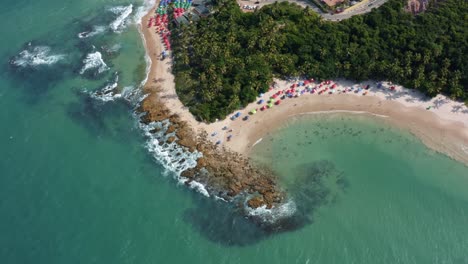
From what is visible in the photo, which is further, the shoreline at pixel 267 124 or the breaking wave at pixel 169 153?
the breaking wave at pixel 169 153

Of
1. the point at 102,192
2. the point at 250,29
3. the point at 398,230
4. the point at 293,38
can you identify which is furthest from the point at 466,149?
the point at 102,192

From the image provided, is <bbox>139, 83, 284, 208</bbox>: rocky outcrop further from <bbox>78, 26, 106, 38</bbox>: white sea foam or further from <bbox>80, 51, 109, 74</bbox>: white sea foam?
<bbox>78, 26, 106, 38</bbox>: white sea foam

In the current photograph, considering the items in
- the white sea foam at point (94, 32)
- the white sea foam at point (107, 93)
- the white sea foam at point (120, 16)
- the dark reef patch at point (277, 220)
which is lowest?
the dark reef patch at point (277, 220)

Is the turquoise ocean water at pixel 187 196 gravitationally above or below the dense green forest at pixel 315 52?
below

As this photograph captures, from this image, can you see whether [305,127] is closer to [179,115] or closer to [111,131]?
[179,115]

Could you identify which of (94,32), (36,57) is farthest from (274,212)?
(36,57)

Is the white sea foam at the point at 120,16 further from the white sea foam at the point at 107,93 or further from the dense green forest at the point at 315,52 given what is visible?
the white sea foam at the point at 107,93

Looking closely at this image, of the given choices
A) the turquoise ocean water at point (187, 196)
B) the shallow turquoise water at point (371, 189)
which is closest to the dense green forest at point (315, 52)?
the shallow turquoise water at point (371, 189)
